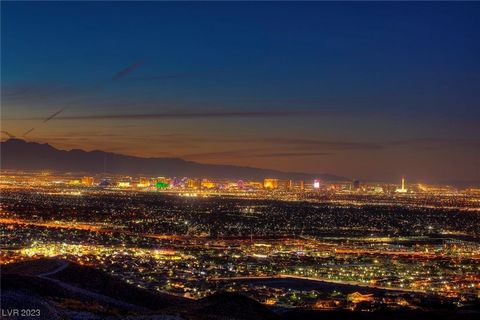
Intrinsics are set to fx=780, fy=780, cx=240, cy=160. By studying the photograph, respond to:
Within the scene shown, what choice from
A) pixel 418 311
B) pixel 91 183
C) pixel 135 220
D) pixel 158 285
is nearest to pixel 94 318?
pixel 418 311

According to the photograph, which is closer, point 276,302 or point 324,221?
point 276,302

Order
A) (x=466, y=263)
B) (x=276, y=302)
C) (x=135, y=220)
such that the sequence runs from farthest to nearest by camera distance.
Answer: (x=135, y=220) < (x=466, y=263) < (x=276, y=302)

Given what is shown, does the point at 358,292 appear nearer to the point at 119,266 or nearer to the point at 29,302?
the point at 119,266

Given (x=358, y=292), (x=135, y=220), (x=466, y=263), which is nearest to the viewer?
(x=358, y=292)

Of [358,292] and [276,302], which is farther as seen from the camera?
[358,292]

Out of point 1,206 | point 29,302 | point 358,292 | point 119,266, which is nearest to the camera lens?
point 29,302

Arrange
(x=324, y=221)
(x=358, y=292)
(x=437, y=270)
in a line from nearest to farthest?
(x=358, y=292), (x=437, y=270), (x=324, y=221)

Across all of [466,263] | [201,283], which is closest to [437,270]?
[466,263]

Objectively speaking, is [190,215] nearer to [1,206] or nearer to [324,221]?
[324,221]

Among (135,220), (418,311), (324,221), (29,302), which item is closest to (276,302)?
(418,311)
